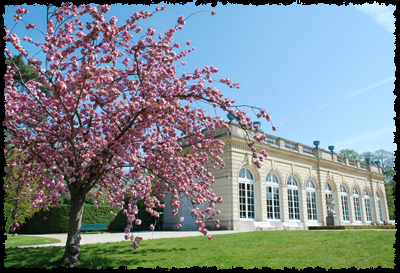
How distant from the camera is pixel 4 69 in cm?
555

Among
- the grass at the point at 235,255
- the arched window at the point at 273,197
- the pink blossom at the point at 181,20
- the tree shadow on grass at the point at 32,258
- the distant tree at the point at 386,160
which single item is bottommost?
the tree shadow on grass at the point at 32,258

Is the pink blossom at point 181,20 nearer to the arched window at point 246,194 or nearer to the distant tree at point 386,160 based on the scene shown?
the arched window at point 246,194

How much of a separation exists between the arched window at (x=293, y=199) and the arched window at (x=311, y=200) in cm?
140

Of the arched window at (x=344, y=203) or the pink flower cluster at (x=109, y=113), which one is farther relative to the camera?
the arched window at (x=344, y=203)

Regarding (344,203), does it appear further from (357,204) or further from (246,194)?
(246,194)

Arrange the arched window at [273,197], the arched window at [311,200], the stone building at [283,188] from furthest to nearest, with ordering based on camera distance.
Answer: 1. the arched window at [311,200]
2. the arched window at [273,197]
3. the stone building at [283,188]

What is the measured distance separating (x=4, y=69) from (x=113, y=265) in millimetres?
4249

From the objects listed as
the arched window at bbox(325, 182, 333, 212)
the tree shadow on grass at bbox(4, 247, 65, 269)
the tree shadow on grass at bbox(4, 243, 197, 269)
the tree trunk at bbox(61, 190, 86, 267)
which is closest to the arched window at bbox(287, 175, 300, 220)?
the arched window at bbox(325, 182, 333, 212)

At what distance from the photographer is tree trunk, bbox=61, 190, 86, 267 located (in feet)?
20.5

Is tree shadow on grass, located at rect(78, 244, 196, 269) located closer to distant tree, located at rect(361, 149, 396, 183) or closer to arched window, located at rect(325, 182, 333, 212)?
arched window, located at rect(325, 182, 333, 212)

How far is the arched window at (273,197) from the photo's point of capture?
1880 centimetres

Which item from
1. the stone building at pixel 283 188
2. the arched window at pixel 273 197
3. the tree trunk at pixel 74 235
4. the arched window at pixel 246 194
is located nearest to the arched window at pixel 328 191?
the stone building at pixel 283 188

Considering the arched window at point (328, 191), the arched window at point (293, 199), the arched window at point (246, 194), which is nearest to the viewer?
the arched window at point (246, 194)

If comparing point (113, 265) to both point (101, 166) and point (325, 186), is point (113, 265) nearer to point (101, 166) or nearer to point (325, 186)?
point (101, 166)
